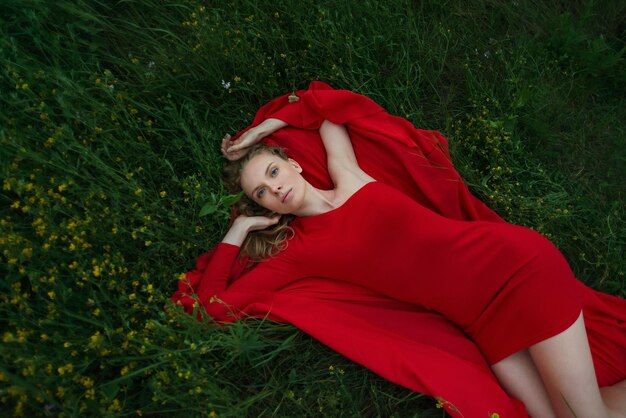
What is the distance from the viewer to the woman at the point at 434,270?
2.63 m

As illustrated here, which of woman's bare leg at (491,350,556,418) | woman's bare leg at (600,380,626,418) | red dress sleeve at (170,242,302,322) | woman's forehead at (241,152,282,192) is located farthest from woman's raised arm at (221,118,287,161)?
woman's bare leg at (600,380,626,418)

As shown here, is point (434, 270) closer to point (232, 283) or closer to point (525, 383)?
point (525, 383)

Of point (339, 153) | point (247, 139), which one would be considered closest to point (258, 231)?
point (247, 139)

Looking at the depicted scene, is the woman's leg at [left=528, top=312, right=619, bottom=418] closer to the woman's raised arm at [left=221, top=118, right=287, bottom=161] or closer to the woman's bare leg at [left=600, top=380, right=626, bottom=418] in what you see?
the woman's bare leg at [left=600, top=380, right=626, bottom=418]

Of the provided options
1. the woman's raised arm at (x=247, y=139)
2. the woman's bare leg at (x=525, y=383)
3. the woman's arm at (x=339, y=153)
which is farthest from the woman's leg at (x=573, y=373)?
the woman's raised arm at (x=247, y=139)

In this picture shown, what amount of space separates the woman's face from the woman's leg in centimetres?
165

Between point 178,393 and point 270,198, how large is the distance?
48.4 inches

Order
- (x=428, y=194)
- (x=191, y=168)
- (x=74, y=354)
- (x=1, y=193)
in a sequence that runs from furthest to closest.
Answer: (x=191, y=168) → (x=428, y=194) → (x=1, y=193) → (x=74, y=354)

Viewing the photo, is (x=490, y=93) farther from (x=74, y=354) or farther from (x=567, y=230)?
(x=74, y=354)

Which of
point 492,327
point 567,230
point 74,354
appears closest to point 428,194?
point 492,327

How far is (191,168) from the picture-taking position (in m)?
3.48

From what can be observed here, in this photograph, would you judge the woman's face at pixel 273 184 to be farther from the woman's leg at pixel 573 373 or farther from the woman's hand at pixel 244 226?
the woman's leg at pixel 573 373

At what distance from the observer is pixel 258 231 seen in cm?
319

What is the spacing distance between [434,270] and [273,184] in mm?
1114
